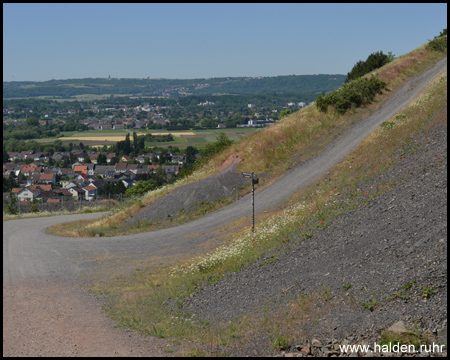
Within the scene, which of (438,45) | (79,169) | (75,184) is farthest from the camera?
(79,169)

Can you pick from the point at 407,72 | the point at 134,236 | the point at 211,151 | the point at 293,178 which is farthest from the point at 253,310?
the point at 407,72

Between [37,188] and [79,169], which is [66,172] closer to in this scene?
[79,169]

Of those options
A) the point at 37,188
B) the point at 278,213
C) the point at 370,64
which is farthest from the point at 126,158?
the point at 278,213

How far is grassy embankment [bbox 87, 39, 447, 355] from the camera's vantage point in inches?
475

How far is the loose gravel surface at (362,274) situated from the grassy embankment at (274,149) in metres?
13.0

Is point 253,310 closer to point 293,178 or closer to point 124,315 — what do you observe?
point 124,315

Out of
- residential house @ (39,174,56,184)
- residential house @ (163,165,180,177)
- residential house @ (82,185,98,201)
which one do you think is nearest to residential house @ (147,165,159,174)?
residential house @ (163,165,180,177)

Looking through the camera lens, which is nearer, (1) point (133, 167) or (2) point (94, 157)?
(1) point (133, 167)

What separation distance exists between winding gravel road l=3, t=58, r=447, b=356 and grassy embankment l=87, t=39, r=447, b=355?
3.85 ft

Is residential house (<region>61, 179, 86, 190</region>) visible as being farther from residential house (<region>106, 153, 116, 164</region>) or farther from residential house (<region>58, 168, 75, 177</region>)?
residential house (<region>106, 153, 116, 164</region>)

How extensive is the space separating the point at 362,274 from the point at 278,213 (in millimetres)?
12078

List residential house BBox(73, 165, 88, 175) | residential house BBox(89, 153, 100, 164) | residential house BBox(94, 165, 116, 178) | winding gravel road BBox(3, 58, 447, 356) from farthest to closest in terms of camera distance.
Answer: residential house BBox(89, 153, 100, 164) < residential house BBox(94, 165, 116, 178) < residential house BBox(73, 165, 88, 175) < winding gravel road BBox(3, 58, 447, 356)

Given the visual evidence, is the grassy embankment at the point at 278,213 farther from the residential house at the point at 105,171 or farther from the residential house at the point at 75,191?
the residential house at the point at 105,171

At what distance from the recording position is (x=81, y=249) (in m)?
24.1
